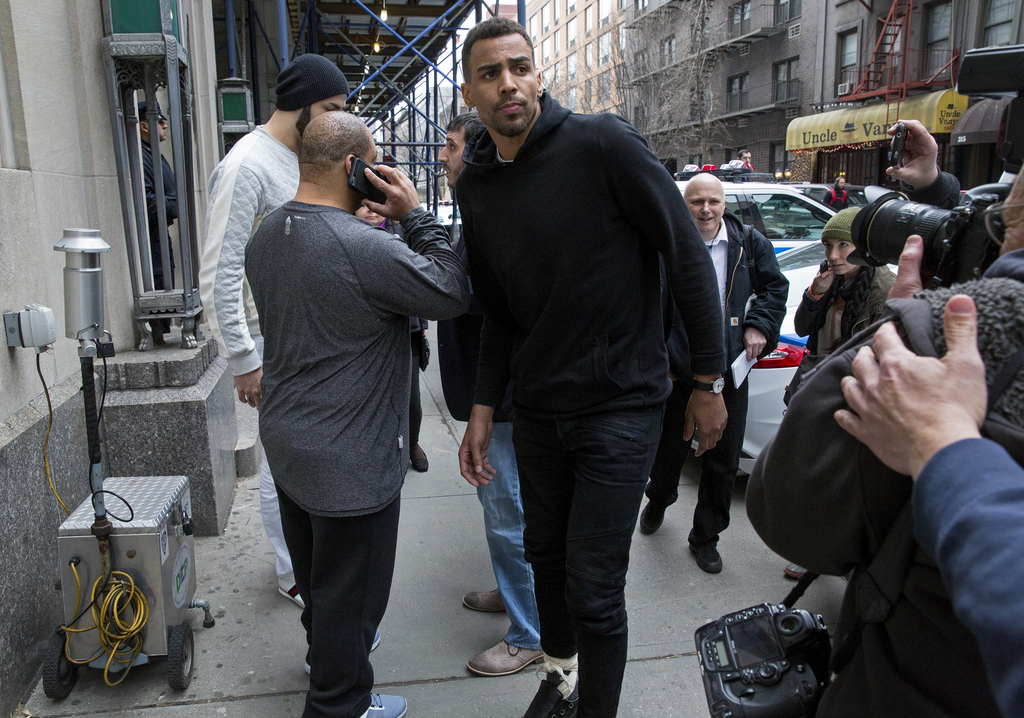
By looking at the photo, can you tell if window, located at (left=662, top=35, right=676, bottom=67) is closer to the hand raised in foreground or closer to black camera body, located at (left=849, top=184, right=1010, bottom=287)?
black camera body, located at (left=849, top=184, right=1010, bottom=287)

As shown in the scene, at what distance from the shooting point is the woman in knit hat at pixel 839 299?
11.2 ft

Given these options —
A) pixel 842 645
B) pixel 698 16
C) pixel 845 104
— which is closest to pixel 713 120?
pixel 698 16

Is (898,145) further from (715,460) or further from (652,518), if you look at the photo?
(652,518)

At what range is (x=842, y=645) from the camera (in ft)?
4.16

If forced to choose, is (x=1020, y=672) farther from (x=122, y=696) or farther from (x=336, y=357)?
(x=122, y=696)

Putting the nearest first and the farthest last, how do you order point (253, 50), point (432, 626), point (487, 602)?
point (432, 626) < point (487, 602) < point (253, 50)

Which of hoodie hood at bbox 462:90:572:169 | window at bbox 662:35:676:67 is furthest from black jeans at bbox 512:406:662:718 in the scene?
window at bbox 662:35:676:67

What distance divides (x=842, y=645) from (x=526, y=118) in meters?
1.61

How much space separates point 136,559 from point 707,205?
9.46 ft

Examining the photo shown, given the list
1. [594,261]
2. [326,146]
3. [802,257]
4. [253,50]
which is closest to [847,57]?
[253,50]

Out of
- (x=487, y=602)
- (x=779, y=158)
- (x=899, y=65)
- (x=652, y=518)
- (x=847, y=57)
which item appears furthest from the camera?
(x=779, y=158)

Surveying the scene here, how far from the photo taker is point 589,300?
7.11 ft

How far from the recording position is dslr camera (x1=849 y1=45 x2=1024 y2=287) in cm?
125

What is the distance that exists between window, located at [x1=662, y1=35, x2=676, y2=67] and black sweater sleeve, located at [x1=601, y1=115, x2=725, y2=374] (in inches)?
1231
